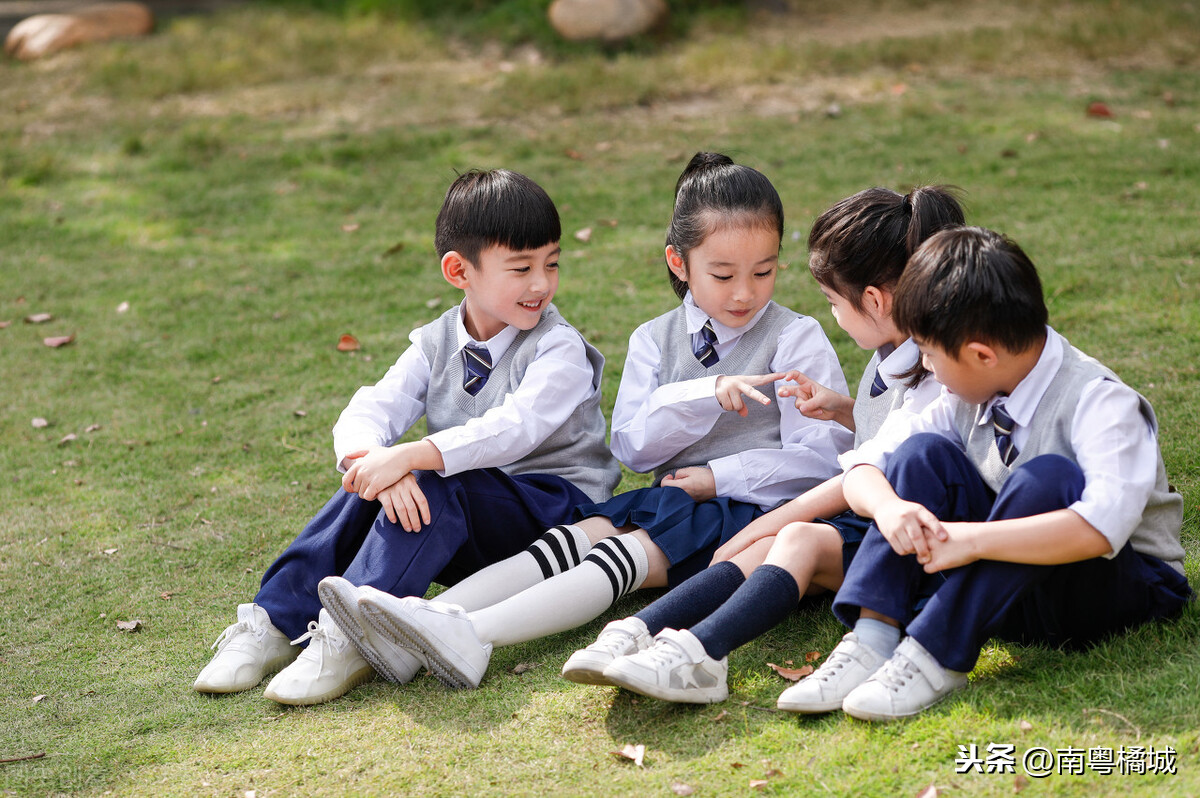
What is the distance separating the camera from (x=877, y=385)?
9.10 feet

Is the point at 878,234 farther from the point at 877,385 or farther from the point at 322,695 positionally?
the point at 322,695

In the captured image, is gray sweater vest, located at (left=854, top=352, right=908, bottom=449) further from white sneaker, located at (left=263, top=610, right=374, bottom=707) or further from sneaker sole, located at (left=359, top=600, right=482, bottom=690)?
white sneaker, located at (left=263, top=610, right=374, bottom=707)

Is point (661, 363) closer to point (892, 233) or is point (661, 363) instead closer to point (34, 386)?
point (892, 233)

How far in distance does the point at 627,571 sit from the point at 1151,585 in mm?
1149

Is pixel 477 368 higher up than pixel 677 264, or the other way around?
pixel 677 264

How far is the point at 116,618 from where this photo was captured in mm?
3184

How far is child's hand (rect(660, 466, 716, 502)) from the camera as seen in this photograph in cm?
298

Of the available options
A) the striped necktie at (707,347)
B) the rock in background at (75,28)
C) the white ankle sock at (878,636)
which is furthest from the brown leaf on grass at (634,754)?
the rock in background at (75,28)

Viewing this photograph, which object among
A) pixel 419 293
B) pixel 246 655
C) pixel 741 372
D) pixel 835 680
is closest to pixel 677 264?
pixel 741 372

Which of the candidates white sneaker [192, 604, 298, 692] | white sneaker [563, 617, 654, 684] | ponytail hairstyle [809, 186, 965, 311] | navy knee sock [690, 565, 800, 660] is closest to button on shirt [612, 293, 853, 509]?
ponytail hairstyle [809, 186, 965, 311]

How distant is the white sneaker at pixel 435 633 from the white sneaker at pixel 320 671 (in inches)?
5.5

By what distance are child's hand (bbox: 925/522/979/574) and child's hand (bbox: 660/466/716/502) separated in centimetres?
87

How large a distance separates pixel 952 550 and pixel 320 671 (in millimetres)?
1426

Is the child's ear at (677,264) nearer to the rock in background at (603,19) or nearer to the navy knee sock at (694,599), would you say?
the navy knee sock at (694,599)
